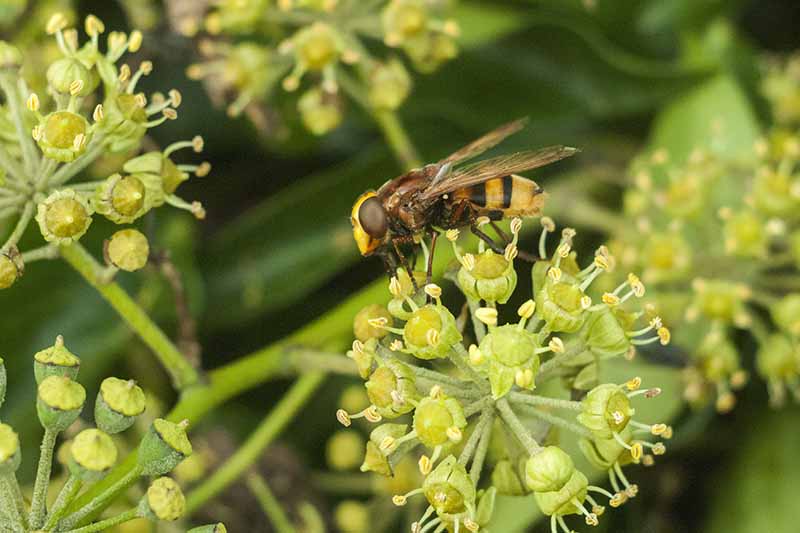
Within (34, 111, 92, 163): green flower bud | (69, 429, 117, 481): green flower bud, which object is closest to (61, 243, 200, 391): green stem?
(34, 111, 92, 163): green flower bud

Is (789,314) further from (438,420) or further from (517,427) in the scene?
(438,420)

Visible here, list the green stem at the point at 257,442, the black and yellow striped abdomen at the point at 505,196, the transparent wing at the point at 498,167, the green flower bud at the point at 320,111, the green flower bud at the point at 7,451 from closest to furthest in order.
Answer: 1. the green flower bud at the point at 7,451
2. the transparent wing at the point at 498,167
3. the black and yellow striped abdomen at the point at 505,196
4. the green stem at the point at 257,442
5. the green flower bud at the point at 320,111

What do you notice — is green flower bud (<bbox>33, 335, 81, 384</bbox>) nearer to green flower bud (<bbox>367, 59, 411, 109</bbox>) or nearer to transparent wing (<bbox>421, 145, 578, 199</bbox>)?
transparent wing (<bbox>421, 145, 578, 199</bbox>)


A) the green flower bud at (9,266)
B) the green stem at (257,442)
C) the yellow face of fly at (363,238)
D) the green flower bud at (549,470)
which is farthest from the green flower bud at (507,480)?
the green flower bud at (9,266)

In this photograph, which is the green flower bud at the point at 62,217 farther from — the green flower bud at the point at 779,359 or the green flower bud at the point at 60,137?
the green flower bud at the point at 779,359

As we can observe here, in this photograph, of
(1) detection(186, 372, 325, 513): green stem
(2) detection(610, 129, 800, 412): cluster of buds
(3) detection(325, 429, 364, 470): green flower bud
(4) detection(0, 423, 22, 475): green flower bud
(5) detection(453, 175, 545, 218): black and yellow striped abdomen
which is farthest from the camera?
(3) detection(325, 429, 364, 470): green flower bud
